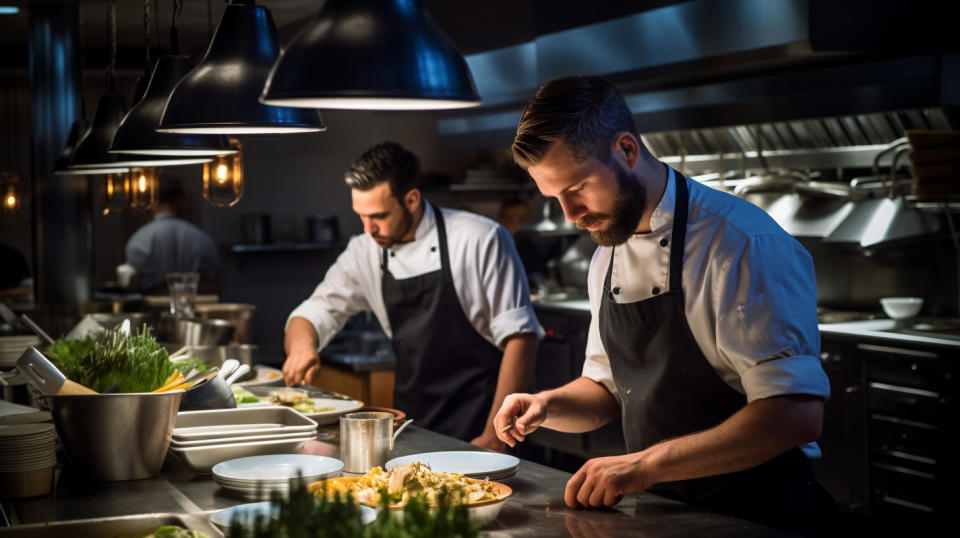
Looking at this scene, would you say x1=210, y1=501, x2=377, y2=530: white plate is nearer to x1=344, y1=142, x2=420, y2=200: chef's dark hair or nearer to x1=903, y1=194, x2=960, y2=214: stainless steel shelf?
x1=344, y1=142, x2=420, y2=200: chef's dark hair

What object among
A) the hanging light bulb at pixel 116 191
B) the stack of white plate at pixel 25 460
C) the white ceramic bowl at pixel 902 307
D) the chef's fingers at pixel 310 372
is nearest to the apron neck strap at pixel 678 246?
the stack of white plate at pixel 25 460

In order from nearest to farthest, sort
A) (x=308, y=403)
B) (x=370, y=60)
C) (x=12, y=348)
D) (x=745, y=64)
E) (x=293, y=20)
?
(x=370, y=60) < (x=308, y=403) < (x=12, y=348) < (x=745, y=64) < (x=293, y=20)

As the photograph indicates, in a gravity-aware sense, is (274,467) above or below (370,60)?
below

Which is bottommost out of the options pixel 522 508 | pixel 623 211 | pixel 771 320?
pixel 522 508

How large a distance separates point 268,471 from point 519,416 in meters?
0.55

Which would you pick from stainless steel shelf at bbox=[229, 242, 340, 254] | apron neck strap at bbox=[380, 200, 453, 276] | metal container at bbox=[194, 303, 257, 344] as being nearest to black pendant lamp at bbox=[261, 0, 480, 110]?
apron neck strap at bbox=[380, 200, 453, 276]

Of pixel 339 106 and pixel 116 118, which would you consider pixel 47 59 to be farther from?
pixel 339 106

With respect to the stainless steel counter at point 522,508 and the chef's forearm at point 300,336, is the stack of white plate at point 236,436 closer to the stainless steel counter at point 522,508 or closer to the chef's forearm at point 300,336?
the stainless steel counter at point 522,508

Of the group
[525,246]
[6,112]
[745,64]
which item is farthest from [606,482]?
[6,112]

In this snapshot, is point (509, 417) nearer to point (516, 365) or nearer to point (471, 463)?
point (471, 463)

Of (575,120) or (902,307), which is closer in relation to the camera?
(575,120)

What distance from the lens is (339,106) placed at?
1825 mm

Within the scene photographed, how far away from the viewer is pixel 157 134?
2.76 m

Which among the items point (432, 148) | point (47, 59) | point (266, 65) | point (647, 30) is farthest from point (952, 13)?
point (432, 148)
